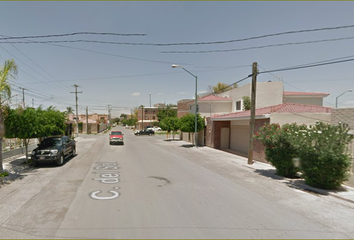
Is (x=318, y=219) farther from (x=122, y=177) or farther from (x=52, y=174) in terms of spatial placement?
(x=52, y=174)

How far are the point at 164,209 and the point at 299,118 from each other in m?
11.3

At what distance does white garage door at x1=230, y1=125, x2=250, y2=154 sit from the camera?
17.4 m

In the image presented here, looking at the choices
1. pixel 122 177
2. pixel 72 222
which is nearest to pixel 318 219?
pixel 72 222

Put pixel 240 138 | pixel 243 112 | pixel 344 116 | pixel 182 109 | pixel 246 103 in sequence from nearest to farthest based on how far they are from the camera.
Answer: pixel 344 116 → pixel 243 112 → pixel 240 138 → pixel 246 103 → pixel 182 109

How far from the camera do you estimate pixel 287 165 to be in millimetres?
8914

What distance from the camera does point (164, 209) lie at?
526 cm

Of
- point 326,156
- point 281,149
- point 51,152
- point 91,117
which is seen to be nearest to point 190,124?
point 281,149

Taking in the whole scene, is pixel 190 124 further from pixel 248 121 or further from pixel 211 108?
pixel 211 108

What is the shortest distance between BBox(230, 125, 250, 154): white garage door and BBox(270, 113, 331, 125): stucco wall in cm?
462

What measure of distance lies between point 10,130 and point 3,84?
10.4ft

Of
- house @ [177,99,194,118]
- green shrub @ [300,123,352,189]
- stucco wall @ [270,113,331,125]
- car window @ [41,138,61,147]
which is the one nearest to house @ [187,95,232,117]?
house @ [177,99,194,118]

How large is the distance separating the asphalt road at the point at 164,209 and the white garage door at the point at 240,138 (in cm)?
914

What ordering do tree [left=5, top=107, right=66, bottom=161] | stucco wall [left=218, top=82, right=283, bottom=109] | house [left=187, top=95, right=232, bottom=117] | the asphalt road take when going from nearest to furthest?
the asphalt road → tree [left=5, top=107, right=66, bottom=161] → stucco wall [left=218, top=82, right=283, bottom=109] → house [left=187, top=95, right=232, bottom=117]

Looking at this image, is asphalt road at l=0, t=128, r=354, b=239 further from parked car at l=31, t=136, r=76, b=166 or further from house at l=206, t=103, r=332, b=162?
house at l=206, t=103, r=332, b=162
